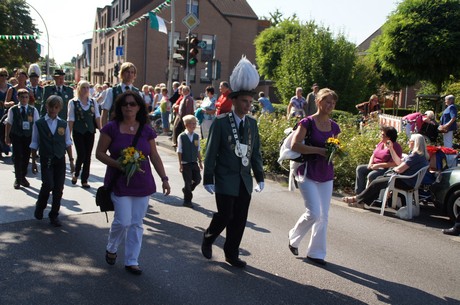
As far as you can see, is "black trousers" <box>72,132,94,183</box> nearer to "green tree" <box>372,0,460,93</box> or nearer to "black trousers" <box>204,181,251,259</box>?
"black trousers" <box>204,181,251,259</box>

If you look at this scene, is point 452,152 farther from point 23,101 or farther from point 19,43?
point 19,43

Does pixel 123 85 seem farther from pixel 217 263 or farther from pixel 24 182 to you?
pixel 217 263

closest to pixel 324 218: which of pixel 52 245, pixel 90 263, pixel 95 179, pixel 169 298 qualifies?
pixel 169 298

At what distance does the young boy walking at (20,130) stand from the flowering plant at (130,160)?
4.73 metres

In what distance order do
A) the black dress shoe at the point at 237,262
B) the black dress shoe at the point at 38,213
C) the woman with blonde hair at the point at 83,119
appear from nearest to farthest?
the black dress shoe at the point at 237,262, the black dress shoe at the point at 38,213, the woman with blonde hair at the point at 83,119

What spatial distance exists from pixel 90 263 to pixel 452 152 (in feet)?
22.1

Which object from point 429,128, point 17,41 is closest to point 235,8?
point 17,41

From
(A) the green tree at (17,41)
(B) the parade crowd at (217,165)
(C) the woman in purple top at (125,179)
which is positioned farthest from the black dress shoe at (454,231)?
(A) the green tree at (17,41)

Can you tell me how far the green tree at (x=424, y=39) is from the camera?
21.1 meters

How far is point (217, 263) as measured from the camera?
5312 mm

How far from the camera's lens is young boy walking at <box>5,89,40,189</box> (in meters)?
8.61

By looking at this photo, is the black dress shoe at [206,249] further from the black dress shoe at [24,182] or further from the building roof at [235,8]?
the building roof at [235,8]

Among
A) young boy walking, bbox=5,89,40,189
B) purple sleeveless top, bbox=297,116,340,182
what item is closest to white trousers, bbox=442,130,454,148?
purple sleeveless top, bbox=297,116,340,182

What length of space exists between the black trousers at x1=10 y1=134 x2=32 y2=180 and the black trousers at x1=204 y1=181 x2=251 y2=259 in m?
4.81
